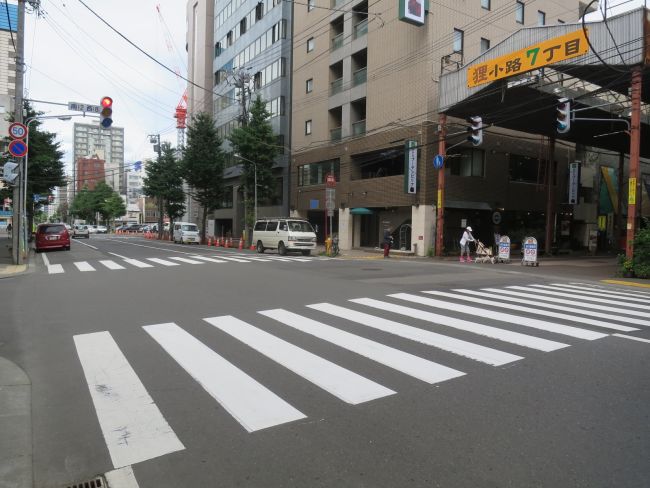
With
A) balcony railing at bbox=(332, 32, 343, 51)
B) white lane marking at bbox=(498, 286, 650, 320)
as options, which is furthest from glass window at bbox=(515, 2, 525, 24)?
white lane marking at bbox=(498, 286, 650, 320)

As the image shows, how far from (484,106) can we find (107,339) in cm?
2282

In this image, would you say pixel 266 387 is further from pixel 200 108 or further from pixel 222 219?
pixel 200 108

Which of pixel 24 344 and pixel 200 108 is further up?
pixel 200 108

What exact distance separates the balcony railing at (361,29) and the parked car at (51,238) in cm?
2244

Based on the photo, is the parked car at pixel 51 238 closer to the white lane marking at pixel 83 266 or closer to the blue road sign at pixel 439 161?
the white lane marking at pixel 83 266

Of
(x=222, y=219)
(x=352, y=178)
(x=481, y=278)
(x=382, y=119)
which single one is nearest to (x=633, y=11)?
(x=481, y=278)

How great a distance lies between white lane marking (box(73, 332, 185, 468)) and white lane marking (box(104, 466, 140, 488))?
3.1 inches

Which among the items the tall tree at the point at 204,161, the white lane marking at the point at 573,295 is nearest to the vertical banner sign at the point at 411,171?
the white lane marking at the point at 573,295

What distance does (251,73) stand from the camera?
45625 mm

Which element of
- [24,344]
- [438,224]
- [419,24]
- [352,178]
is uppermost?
[419,24]

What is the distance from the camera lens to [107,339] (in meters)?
Answer: 6.52

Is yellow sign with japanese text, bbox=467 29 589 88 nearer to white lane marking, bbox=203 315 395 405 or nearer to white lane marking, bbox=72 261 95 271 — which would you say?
white lane marking, bbox=203 315 395 405

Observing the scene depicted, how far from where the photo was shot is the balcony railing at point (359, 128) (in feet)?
103

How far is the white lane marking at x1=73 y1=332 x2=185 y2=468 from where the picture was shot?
339 cm
